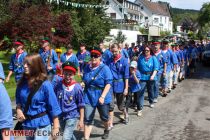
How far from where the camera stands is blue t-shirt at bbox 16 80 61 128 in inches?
181

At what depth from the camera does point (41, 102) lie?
4.64 metres

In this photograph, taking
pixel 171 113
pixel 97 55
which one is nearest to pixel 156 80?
pixel 171 113

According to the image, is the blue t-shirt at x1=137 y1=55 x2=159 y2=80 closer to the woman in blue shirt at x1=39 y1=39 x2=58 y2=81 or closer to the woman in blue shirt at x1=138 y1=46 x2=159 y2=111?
the woman in blue shirt at x1=138 y1=46 x2=159 y2=111

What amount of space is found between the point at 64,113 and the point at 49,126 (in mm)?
1170

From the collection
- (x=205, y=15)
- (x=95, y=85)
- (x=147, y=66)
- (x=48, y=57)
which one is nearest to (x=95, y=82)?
(x=95, y=85)

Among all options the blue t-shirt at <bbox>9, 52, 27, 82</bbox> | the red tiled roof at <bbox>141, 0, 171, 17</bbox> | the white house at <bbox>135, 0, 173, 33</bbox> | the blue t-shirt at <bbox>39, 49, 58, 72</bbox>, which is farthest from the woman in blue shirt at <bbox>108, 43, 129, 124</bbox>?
the red tiled roof at <bbox>141, 0, 171, 17</bbox>

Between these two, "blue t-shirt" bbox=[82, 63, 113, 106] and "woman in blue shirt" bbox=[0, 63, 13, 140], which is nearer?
"woman in blue shirt" bbox=[0, 63, 13, 140]

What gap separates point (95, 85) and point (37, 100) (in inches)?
107

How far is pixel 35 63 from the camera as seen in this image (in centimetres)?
445

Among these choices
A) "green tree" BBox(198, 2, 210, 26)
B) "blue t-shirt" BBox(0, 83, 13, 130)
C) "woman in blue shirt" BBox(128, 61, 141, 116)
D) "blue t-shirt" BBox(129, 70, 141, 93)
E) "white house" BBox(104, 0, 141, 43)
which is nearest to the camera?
"blue t-shirt" BBox(0, 83, 13, 130)

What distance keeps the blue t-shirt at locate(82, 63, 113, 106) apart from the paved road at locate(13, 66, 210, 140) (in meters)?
1.09

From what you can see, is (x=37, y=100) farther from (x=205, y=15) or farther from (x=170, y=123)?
(x=205, y=15)

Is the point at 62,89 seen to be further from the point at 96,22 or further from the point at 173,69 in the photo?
the point at 96,22

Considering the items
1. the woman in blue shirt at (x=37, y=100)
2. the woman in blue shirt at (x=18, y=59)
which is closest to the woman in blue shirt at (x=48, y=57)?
the woman in blue shirt at (x=18, y=59)
